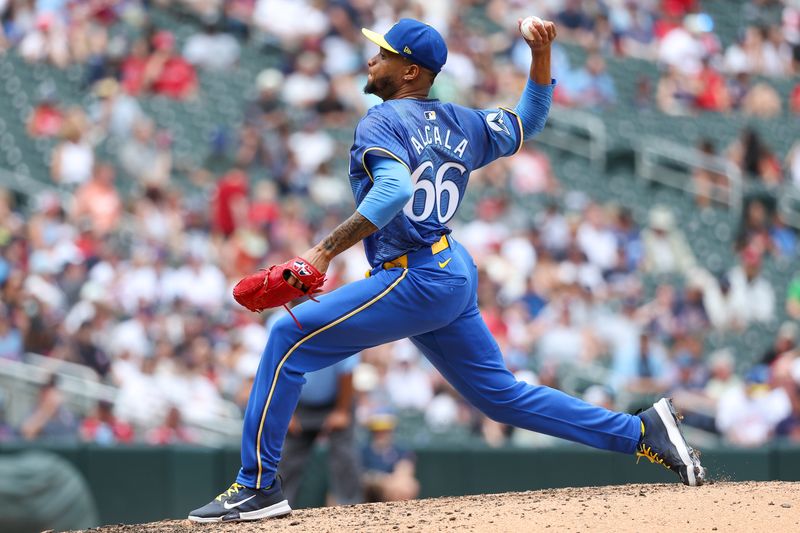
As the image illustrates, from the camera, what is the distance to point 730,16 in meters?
17.9

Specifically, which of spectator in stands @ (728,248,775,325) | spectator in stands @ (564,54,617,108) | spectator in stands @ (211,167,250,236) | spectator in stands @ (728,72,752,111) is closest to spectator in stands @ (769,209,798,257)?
spectator in stands @ (728,248,775,325)

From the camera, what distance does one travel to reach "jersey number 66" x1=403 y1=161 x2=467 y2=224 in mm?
5059

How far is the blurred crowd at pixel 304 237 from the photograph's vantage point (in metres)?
10.8

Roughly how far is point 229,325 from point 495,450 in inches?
138

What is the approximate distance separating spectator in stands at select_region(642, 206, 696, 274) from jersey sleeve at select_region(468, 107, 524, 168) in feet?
27.1

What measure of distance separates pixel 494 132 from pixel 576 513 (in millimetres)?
1499

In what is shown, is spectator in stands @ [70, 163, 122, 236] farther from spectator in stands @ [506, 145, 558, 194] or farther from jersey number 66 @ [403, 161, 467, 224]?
jersey number 66 @ [403, 161, 467, 224]

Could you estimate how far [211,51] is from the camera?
15.4m

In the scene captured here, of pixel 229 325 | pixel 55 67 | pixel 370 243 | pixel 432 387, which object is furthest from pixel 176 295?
pixel 370 243

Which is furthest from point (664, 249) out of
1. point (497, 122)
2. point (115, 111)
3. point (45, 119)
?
point (497, 122)

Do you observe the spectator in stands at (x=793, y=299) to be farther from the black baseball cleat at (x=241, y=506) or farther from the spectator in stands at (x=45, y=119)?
the black baseball cleat at (x=241, y=506)

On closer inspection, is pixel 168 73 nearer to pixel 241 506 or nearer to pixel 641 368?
pixel 641 368

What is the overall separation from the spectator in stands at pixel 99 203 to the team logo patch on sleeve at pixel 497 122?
770cm

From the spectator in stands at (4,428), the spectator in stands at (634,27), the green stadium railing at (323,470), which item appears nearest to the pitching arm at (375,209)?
the green stadium railing at (323,470)
